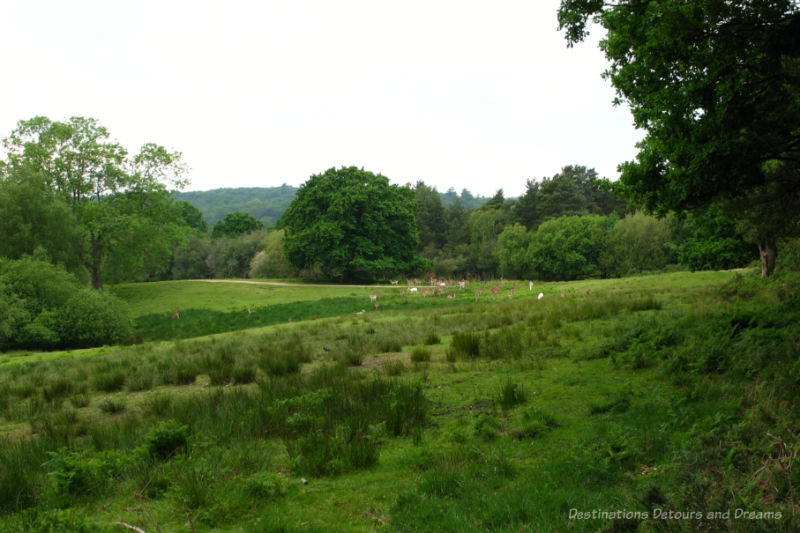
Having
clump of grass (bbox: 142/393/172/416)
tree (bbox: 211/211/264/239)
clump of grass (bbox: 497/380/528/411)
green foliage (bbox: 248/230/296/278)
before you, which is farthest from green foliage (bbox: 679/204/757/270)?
tree (bbox: 211/211/264/239)

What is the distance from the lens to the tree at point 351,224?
4806 cm

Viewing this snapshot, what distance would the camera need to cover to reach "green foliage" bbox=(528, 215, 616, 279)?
59.8m

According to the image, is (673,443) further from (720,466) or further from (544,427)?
(544,427)

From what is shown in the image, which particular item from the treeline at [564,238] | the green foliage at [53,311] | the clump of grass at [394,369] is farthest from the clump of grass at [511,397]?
the green foliage at [53,311]

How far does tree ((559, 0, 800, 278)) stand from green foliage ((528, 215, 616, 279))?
5451 centimetres

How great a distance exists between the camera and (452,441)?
546 centimetres

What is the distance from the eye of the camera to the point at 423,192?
9356 centimetres

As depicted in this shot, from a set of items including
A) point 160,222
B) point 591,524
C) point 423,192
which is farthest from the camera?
point 423,192

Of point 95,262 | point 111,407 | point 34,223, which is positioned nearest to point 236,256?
point 95,262

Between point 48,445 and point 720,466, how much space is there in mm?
7240

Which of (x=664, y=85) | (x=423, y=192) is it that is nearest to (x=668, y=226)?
(x=423, y=192)

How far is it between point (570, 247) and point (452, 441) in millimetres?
59459

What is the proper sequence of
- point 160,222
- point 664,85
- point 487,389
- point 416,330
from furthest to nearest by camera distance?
A: point 160,222 → point 416,330 → point 487,389 → point 664,85

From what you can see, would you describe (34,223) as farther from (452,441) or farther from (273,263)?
(452,441)
